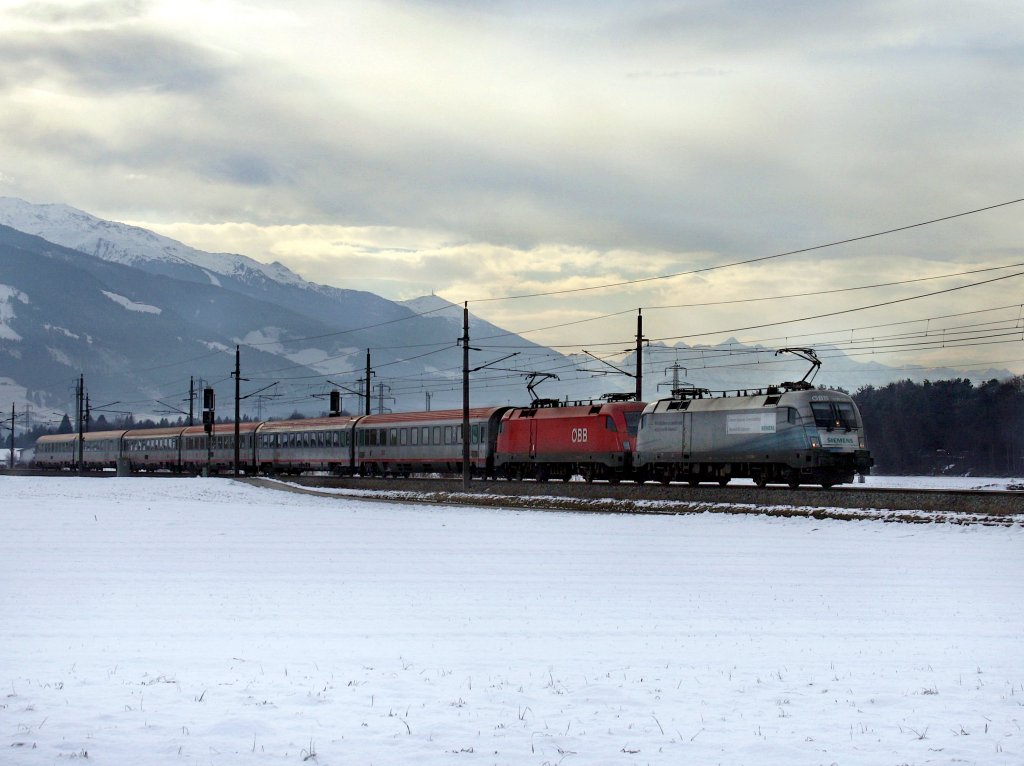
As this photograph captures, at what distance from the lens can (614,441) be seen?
5244 cm

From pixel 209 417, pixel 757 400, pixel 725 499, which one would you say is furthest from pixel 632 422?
pixel 209 417

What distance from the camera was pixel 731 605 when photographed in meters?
19.0

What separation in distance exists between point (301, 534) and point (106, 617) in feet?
55.3

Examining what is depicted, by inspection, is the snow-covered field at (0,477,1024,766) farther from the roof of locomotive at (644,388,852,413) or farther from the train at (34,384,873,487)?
the roof of locomotive at (644,388,852,413)

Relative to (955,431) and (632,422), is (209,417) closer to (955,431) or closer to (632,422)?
(632,422)

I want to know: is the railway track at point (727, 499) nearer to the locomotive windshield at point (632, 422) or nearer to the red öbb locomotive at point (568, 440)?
the red öbb locomotive at point (568, 440)

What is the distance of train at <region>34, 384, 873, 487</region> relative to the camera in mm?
43344

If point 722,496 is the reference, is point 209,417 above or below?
above

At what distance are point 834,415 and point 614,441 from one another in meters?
11.8

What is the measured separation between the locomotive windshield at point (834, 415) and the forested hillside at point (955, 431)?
82.5m

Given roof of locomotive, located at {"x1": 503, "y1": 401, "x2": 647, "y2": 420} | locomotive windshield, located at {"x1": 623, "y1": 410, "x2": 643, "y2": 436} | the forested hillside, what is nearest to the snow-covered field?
locomotive windshield, located at {"x1": 623, "y1": 410, "x2": 643, "y2": 436}

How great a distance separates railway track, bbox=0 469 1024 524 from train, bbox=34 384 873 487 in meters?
1.55

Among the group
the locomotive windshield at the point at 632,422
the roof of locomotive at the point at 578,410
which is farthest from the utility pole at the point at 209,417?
the locomotive windshield at the point at 632,422

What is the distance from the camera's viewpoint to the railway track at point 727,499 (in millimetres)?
34031
